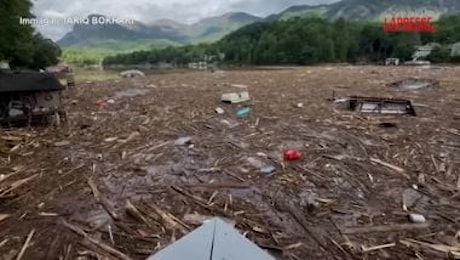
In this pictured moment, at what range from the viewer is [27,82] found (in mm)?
9906

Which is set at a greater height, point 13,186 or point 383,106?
point 383,106

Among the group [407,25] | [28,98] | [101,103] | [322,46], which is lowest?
[101,103]

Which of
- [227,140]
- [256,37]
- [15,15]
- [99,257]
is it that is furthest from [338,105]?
[256,37]

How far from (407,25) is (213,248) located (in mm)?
71451

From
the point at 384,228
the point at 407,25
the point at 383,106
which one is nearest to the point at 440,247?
the point at 384,228

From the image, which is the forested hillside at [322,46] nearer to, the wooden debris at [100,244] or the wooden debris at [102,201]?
the wooden debris at [102,201]

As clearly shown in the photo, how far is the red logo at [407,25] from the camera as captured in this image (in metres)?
63.6

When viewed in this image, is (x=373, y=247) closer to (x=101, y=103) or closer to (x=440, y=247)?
(x=440, y=247)

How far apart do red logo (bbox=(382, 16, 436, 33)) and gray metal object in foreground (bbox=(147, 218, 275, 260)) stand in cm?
6616

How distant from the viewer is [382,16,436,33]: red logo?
63.6 m

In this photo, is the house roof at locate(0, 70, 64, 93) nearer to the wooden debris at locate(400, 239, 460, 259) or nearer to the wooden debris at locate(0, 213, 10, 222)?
the wooden debris at locate(0, 213, 10, 222)

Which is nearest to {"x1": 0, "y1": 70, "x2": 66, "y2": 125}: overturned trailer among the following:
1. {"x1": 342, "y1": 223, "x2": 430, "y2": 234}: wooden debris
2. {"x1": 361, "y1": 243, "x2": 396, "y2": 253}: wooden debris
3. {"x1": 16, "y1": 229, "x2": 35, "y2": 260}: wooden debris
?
{"x1": 16, "y1": 229, "x2": 35, "y2": 260}: wooden debris

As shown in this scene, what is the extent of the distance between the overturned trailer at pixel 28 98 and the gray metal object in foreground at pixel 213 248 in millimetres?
8604

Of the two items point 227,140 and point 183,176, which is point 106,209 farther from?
point 227,140
